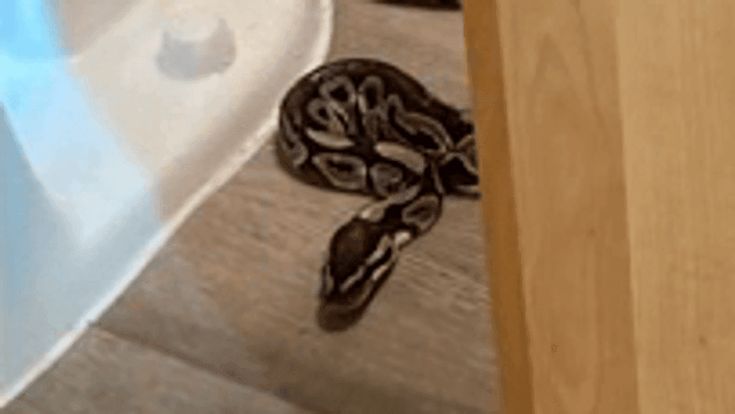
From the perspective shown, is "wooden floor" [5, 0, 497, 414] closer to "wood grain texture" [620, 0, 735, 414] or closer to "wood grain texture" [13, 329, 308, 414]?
"wood grain texture" [13, 329, 308, 414]

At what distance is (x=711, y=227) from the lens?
942 mm

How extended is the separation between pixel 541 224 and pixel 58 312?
43.2 inches

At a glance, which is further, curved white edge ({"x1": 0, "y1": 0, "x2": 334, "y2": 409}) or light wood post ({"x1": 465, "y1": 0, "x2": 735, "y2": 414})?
curved white edge ({"x1": 0, "y1": 0, "x2": 334, "y2": 409})

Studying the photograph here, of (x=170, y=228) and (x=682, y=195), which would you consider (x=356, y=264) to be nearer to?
(x=170, y=228)

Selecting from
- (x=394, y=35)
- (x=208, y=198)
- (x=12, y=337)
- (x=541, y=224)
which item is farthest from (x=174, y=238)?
(x=541, y=224)

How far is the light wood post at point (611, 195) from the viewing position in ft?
2.98

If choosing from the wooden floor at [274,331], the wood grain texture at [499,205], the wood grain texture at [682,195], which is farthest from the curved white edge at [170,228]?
the wood grain texture at [682,195]

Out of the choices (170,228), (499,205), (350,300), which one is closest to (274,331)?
(350,300)

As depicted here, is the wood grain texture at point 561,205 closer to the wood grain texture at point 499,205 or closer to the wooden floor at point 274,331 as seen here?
the wood grain texture at point 499,205

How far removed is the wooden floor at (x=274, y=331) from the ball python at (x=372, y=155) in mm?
28

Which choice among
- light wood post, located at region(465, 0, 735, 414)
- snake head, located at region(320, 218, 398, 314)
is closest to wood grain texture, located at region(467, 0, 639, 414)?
light wood post, located at region(465, 0, 735, 414)

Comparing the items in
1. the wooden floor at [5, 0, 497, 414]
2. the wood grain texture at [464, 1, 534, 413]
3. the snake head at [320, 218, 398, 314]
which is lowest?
the wooden floor at [5, 0, 497, 414]

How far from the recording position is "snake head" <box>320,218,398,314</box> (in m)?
1.94

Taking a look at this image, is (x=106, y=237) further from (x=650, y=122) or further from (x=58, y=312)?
(x=650, y=122)
